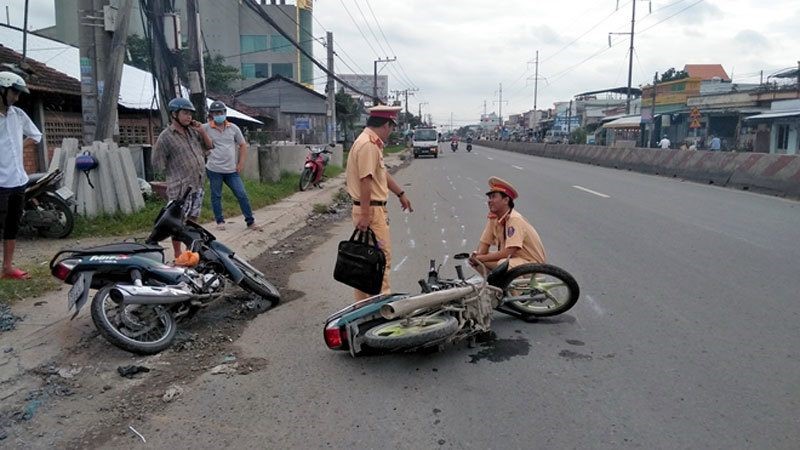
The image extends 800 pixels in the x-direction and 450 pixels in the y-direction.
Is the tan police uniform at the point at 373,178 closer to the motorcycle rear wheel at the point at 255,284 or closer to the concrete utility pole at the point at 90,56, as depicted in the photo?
the motorcycle rear wheel at the point at 255,284

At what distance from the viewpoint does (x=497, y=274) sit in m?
4.89

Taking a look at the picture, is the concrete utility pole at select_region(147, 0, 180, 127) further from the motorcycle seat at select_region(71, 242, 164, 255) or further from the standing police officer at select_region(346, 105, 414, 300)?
the standing police officer at select_region(346, 105, 414, 300)

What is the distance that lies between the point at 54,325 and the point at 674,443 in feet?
13.9

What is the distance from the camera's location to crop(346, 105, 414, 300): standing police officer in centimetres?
466

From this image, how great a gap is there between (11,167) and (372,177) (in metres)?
3.25

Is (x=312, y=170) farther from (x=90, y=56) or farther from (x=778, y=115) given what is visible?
(x=778, y=115)

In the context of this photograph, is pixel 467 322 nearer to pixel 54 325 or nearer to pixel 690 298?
pixel 690 298

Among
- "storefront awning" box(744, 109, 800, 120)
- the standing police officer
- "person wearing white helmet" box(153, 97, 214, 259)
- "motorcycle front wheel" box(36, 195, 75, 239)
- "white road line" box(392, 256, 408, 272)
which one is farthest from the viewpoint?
"storefront awning" box(744, 109, 800, 120)

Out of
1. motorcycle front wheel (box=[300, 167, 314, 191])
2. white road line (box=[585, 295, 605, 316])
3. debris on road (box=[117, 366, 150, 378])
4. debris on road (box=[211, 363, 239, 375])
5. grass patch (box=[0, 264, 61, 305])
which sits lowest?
debris on road (box=[211, 363, 239, 375])

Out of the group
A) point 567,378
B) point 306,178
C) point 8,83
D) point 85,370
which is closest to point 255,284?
point 85,370

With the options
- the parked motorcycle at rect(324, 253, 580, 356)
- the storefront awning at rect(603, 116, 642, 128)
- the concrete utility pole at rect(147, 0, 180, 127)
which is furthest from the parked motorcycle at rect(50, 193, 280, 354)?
the storefront awning at rect(603, 116, 642, 128)

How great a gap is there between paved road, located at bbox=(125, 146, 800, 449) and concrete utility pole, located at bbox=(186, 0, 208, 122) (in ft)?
18.2

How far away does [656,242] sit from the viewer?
8383 millimetres

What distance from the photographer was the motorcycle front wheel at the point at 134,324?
4109mm
